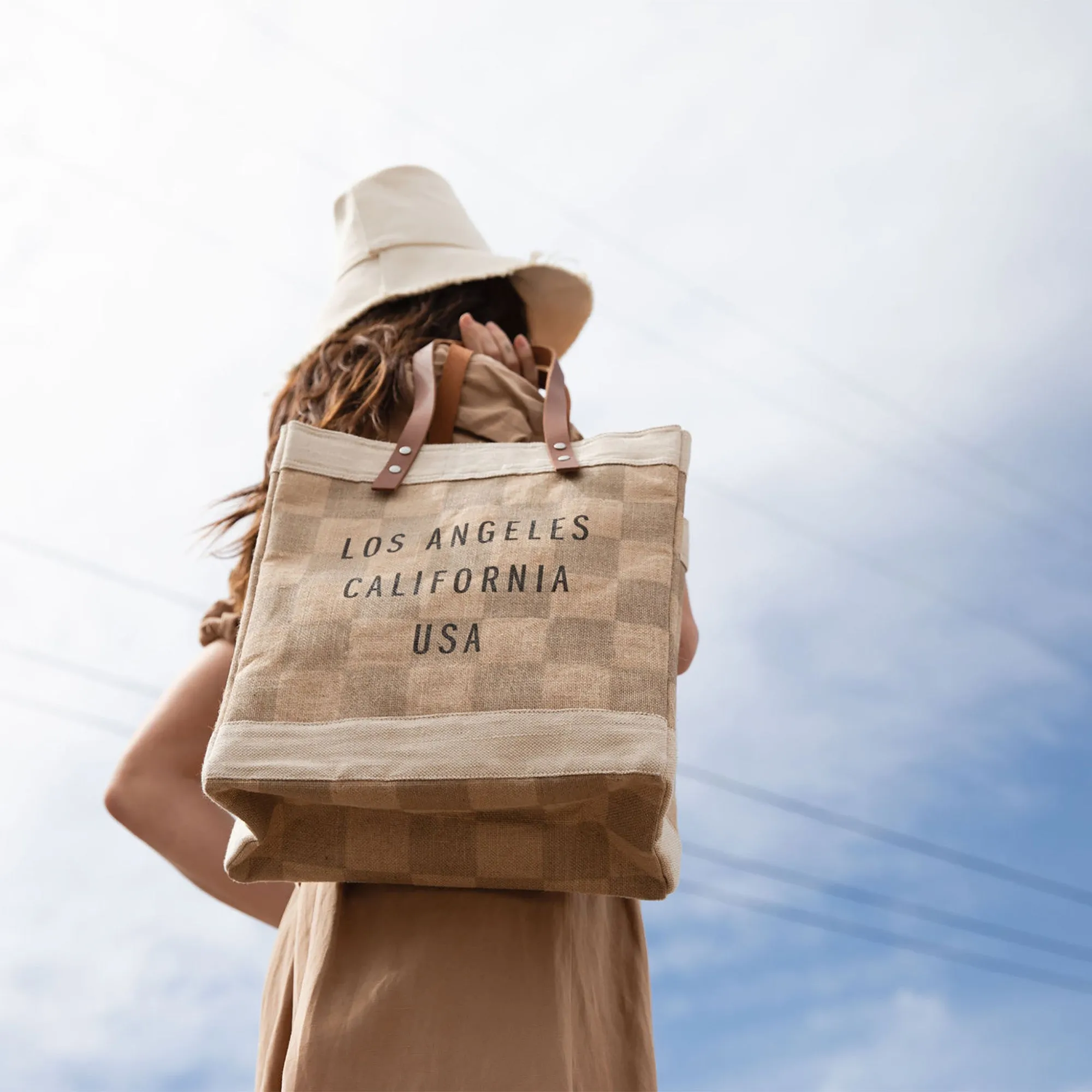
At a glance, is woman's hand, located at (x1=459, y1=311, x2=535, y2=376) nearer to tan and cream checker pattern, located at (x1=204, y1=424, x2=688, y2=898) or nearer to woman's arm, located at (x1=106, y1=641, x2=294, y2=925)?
tan and cream checker pattern, located at (x1=204, y1=424, x2=688, y2=898)

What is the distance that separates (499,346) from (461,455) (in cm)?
32

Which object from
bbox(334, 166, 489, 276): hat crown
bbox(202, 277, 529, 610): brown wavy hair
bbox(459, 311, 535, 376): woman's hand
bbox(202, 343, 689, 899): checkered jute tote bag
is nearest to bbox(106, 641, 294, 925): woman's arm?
bbox(202, 277, 529, 610): brown wavy hair

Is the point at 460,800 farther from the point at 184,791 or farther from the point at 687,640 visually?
the point at 184,791

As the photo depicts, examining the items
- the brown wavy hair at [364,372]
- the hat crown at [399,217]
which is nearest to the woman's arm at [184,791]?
the brown wavy hair at [364,372]

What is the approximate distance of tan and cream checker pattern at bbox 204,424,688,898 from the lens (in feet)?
3.34

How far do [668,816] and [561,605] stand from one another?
239 millimetres

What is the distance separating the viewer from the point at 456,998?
43.1 inches

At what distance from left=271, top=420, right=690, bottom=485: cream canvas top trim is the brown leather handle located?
0.01 m

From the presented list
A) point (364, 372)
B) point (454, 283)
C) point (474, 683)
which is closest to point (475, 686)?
point (474, 683)

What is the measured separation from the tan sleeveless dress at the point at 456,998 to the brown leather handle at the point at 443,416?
43 cm

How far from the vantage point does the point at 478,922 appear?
113cm

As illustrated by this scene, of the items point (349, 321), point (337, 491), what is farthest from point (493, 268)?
point (337, 491)

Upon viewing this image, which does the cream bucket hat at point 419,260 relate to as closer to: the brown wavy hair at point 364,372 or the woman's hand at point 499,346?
the brown wavy hair at point 364,372

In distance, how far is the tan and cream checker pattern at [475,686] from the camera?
3.34 feet
